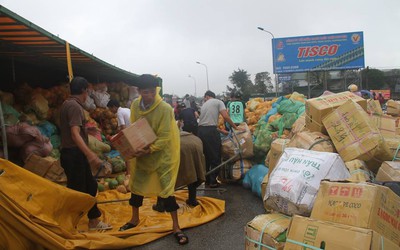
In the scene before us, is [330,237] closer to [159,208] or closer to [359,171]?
[359,171]

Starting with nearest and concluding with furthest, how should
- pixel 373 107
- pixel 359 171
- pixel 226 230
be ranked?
pixel 359 171
pixel 226 230
pixel 373 107

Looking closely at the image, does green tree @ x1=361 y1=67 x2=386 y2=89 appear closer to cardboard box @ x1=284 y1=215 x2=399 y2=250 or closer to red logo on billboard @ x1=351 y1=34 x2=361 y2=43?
red logo on billboard @ x1=351 y1=34 x2=361 y2=43

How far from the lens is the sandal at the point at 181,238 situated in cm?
391

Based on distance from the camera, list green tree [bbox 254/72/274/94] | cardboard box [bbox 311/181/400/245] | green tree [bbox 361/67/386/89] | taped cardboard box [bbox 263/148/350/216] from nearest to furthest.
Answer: cardboard box [bbox 311/181/400/245]
taped cardboard box [bbox 263/148/350/216]
green tree [bbox 361/67/386/89]
green tree [bbox 254/72/274/94]

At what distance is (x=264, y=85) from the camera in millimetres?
61656

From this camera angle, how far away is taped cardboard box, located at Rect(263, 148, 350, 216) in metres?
2.58

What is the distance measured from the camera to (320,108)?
13.3ft

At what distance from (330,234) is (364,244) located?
19cm

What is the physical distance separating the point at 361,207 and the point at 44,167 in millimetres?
4561

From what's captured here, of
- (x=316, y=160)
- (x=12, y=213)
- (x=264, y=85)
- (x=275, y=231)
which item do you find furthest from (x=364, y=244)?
(x=264, y=85)

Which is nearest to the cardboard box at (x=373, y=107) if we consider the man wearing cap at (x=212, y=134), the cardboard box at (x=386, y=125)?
the cardboard box at (x=386, y=125)

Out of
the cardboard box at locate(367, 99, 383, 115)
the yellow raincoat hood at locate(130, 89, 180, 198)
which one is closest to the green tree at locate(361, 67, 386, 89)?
the cardboard box at locate(367, 99, 383, 115)

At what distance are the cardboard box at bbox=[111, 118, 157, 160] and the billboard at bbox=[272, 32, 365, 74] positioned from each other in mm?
24632

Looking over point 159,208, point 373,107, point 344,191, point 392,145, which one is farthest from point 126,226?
point 373,107
